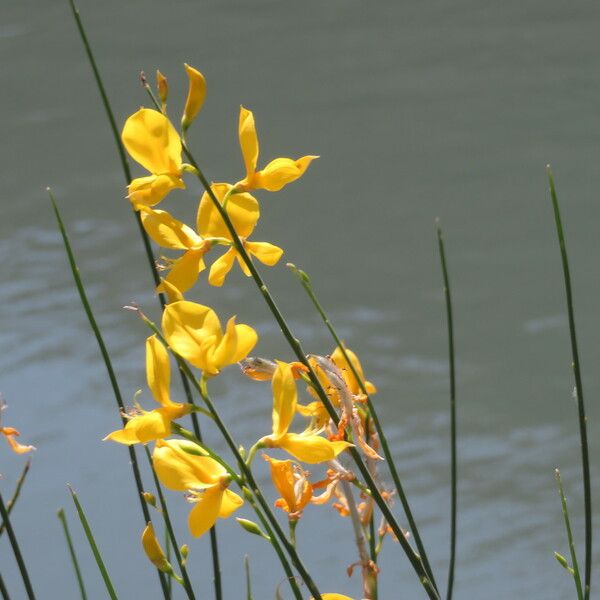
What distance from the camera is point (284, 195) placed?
2443 millimetres

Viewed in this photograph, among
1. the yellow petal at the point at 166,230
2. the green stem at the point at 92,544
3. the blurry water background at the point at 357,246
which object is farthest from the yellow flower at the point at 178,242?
the blurry water background at the point at 357,246

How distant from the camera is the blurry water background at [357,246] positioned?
5.33 feet

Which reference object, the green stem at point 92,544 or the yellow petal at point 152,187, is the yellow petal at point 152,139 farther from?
the green stem at point 92,544

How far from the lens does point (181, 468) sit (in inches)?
17.9

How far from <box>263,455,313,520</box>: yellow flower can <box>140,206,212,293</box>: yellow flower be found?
0.08 metres

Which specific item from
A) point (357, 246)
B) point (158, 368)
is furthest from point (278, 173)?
point (357, 246)

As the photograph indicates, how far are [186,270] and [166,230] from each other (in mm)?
24

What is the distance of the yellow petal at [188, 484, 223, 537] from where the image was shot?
46 centimetres

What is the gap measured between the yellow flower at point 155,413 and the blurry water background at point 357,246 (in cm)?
106

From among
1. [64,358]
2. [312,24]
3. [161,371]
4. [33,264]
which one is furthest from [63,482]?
[312,24]

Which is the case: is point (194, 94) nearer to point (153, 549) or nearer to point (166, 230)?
point (166, 230)

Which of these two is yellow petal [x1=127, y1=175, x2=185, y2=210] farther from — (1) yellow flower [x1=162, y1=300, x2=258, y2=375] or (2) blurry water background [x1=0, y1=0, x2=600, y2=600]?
(2) blurry water background [x1=0, y1=0, x2=600, y2=600]

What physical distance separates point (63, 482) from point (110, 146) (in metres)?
1.14

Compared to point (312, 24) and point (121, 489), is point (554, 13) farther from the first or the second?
point (121, 489)
